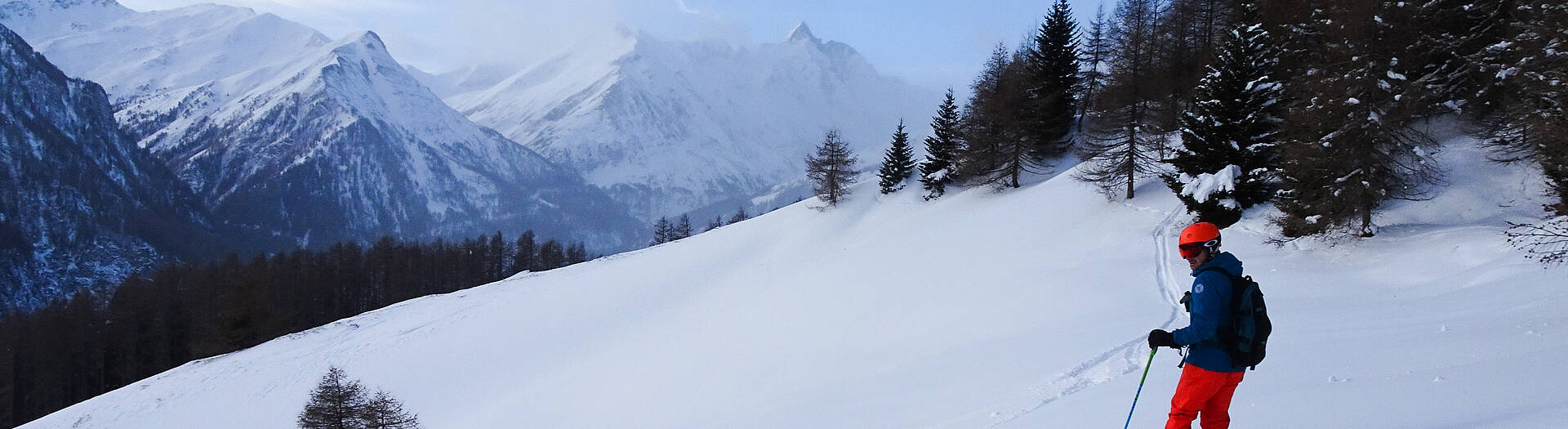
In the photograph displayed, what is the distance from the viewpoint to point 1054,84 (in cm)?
4200

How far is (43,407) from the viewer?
185 feet

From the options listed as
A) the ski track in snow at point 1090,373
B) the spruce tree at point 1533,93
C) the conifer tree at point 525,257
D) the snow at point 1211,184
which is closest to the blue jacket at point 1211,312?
the ski track in snow at point 1090,373

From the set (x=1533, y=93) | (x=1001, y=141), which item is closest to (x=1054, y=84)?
(x=1001, y=141)

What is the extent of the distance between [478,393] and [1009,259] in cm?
2361

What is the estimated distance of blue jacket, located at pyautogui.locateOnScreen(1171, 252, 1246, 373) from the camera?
483cm

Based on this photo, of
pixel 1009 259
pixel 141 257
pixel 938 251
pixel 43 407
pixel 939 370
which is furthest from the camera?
pixel 141 257

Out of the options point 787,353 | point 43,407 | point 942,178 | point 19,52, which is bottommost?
point 43,407

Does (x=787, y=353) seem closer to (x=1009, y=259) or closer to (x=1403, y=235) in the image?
(x=1009, y=259)

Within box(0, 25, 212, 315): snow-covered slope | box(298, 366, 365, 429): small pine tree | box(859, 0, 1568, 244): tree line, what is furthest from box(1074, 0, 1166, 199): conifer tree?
box(0, 25, 212, 315): snow-covered slope

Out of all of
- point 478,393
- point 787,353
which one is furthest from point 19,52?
point 787,353

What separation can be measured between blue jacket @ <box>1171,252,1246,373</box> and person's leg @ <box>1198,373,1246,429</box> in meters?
0.19

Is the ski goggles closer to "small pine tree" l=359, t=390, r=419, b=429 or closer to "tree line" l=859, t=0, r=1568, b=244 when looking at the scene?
"tree line" l=859, t=0, r=1568, b=244

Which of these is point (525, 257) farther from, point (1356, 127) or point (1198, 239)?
point (1198, 239)

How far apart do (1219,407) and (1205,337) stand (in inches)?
34.0
